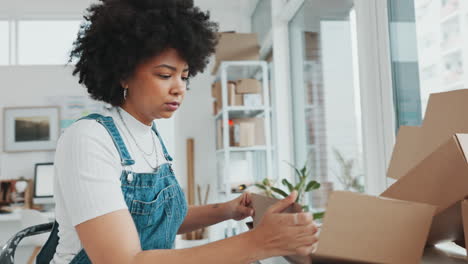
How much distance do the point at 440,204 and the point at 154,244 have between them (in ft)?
2.21

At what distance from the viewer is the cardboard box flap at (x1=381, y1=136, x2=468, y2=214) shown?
2.04 ft

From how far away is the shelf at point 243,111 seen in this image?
126 inches

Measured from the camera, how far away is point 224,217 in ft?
4.09

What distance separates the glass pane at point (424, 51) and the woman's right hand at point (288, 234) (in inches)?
30.0

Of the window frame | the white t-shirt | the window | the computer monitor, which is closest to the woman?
the white t-shirt

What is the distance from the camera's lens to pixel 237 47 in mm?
3311

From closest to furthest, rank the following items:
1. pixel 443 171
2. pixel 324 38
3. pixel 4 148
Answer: pixel 443 171 < pixel 324 38 < pixel 4 148

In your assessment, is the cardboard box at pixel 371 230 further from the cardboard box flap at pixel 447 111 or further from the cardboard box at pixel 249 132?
the cardboard box at pixel 249 132

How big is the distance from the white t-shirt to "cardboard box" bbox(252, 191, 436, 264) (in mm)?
426

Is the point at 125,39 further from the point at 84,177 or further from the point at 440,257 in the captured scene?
the point at 440,257

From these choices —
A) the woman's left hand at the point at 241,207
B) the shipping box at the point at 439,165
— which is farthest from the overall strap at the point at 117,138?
the shipping box at the point at 439,165

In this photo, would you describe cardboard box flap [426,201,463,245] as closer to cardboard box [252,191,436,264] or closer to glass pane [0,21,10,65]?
cardboard box [252,191,436,264]

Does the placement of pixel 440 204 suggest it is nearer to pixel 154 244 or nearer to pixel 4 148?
pixel 154 244

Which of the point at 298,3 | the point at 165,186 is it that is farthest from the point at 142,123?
the point at 298,3
